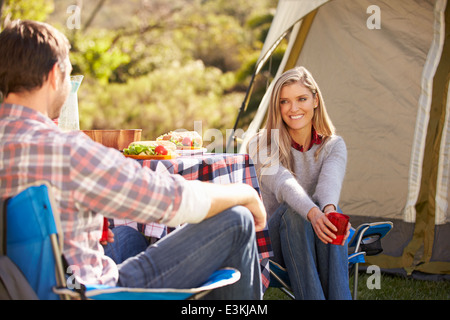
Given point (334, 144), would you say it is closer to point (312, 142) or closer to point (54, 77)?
point (312, 142)

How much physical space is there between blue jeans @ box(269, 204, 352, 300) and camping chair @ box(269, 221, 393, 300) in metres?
0.07

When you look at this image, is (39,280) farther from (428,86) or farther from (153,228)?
(428,86)

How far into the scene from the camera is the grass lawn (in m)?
2.96

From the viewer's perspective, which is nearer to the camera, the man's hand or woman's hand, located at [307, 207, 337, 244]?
the man's hand

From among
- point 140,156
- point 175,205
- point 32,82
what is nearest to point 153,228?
point 140,156

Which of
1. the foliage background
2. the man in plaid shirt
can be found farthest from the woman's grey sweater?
the foliage background

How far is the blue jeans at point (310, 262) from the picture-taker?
2025 mm

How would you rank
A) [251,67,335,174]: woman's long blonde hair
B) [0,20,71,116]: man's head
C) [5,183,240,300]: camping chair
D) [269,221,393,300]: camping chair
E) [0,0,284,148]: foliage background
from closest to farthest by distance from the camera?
1. [5,183,240,300]: camping chair
2. [0,20,71,116]: man's head
3. [269,221,393,300]: camping chair
4. [251,67,335,174]: woman's long blonde hair
5. [0,0,284,148]: foliage background

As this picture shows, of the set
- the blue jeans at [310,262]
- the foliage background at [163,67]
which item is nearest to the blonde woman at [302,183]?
the blue jeans at [310,262]

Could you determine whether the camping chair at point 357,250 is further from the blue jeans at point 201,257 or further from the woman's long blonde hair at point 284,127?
the blue jeans at point 201,257

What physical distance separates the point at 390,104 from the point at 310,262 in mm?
2061

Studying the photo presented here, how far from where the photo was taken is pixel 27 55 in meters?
1.35

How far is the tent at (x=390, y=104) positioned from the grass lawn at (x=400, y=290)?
11 centimetres

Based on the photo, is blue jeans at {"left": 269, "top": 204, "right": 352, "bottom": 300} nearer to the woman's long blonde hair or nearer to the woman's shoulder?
the woman's long blonde hair
